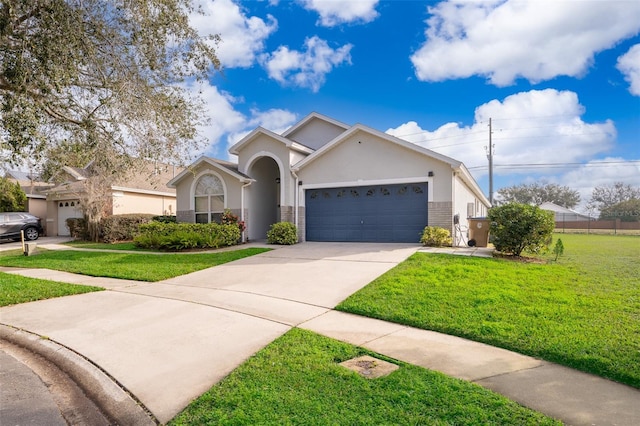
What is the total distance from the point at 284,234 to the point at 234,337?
35.2 feet

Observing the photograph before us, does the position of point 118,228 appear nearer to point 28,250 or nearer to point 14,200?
point 28,250

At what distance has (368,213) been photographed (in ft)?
50.6

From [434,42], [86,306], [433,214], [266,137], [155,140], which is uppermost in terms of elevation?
[434,42]

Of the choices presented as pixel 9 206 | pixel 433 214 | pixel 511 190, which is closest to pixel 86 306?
pixel 433 214

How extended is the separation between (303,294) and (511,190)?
67.6 m

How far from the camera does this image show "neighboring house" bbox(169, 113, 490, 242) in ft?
47.2

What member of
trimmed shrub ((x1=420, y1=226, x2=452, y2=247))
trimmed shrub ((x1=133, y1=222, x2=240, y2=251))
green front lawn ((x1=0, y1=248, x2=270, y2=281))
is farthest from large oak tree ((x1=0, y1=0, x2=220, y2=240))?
trimmed shrub ((x1=420, y1=226, x2=452, y2=247))

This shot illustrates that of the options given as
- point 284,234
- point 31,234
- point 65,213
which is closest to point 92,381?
point 284,234

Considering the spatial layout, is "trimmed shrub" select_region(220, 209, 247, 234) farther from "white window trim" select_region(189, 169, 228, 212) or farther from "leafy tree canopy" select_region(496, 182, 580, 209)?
"leafy tree canopy" select_region(496, 182, 580, 209)

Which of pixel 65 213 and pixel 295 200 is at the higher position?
pixel 295 200

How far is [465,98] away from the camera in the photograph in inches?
816

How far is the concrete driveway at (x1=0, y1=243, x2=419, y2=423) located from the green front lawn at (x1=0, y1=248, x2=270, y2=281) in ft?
2.45

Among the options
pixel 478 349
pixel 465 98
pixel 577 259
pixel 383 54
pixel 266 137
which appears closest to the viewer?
pixel 478 349

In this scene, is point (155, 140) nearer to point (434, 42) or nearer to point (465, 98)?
point (434, 42)
